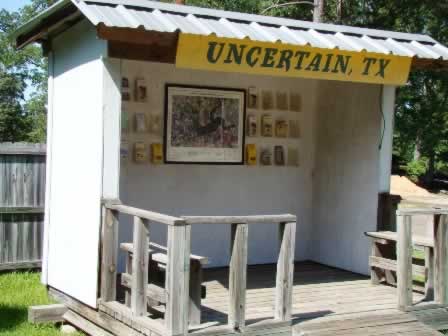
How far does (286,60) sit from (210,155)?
2.12 metres

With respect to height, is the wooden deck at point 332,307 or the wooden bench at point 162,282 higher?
the wooden bench at point 162,282

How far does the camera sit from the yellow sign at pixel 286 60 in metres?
5.65

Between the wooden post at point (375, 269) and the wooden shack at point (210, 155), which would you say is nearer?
the wooden shack at point (210, 155)

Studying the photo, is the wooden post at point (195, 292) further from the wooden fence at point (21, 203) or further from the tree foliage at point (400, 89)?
the tree foliage at point (400, 89)

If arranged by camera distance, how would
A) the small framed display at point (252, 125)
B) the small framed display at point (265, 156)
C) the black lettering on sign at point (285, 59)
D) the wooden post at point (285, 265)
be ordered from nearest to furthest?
1. the wooden post at point (285, 265)
2. the black lettering on sign at point (285, 59)
3. the small framed display at point (252, 125)
4. the small framed display at point (265, 156)

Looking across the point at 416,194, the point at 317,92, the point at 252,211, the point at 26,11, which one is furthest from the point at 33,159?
the point at 26,11

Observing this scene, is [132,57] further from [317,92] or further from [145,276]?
[317,92]

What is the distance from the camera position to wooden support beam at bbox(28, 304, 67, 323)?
21.1 ft

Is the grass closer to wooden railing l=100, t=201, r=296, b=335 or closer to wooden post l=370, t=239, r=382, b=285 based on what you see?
wooden railing l=100, t=201, r=296, b=335

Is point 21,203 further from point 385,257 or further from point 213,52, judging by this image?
point 385,257

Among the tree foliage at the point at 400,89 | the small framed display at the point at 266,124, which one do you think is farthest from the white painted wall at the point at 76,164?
the tree foliage at the point at 400,89

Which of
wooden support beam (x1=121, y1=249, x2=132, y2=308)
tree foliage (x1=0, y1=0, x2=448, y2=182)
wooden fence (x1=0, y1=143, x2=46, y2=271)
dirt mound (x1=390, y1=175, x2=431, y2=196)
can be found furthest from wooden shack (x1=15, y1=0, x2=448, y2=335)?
dirt mound (x1=390, y1=175, x2=431, y2=196)

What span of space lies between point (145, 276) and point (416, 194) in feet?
84.3

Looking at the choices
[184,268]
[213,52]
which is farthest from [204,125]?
[184,268]
